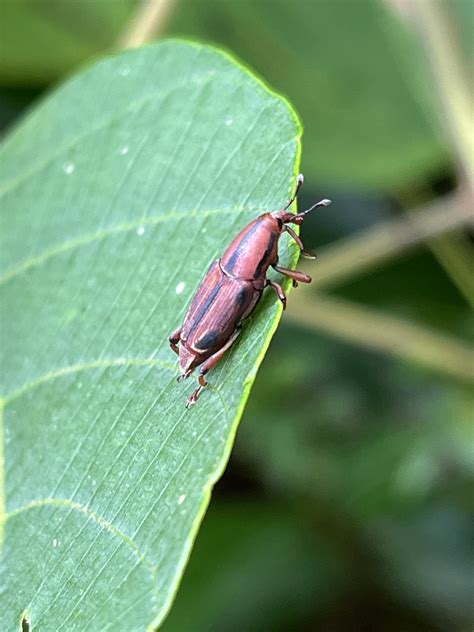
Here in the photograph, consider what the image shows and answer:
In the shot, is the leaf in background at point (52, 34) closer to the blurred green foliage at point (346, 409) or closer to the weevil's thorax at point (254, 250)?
the blurred green foliage at point (346, 409)

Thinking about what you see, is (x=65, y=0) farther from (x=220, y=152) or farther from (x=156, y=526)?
(x=156, y=526)

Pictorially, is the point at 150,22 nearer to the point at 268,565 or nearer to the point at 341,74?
the point at 341,74

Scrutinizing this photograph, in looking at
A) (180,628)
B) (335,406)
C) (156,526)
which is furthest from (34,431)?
(335,406)

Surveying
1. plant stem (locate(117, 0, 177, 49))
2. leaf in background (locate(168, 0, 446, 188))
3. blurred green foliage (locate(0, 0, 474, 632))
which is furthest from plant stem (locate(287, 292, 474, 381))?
plant stem (locate(117, 0, 177, 49))

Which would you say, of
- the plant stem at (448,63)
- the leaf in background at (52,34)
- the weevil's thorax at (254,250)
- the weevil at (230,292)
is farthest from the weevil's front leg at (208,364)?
the leaf in background at (52,34)

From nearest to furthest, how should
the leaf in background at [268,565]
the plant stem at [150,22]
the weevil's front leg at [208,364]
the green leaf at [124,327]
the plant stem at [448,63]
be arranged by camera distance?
the green leaf at [124,327] → the weevil's front leg at [208,364] → the plant stem at [150,22] → the plant stem at [448,63] → the leaf in background at [268,565]

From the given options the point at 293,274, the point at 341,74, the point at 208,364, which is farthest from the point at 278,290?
the point at 341,74

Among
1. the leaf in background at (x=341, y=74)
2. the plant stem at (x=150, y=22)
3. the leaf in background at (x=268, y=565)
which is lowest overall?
the leaf in background at (x=268, y=565)
